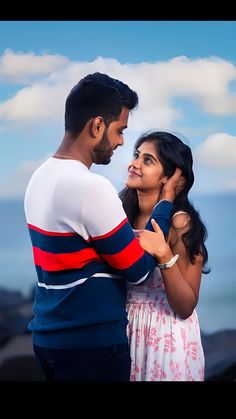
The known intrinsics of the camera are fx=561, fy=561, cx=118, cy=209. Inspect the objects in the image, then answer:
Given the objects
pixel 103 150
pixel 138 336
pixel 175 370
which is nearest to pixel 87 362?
pixel 138 336

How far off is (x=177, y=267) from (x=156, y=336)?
258 millimetres

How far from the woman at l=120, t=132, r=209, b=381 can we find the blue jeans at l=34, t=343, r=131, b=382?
0.59 ft

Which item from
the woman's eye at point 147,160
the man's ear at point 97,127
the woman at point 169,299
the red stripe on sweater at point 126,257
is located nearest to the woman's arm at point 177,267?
the woman at point 169,299

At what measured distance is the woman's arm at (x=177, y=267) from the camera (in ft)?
5.78

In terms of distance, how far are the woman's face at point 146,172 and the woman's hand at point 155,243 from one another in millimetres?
271

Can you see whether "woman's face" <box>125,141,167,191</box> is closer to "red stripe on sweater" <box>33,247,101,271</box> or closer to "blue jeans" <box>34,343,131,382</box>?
"red stripe on sweater" <box>33,247,101,271</box>

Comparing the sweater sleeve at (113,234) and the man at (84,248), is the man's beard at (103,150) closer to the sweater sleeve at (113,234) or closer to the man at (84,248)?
the man at (84,248)

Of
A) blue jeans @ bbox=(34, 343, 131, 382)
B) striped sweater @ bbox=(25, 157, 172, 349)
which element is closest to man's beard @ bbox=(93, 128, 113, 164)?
striped sweater @ bbox=(25, 157, 172, 349)

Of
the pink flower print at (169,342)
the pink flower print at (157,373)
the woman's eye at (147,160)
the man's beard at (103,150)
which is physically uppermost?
the man's beard at (103,150)

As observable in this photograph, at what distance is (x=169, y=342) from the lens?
1.89 m

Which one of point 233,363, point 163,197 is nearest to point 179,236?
point 163,197

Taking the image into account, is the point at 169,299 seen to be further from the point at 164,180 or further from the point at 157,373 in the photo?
the point at 164,180
